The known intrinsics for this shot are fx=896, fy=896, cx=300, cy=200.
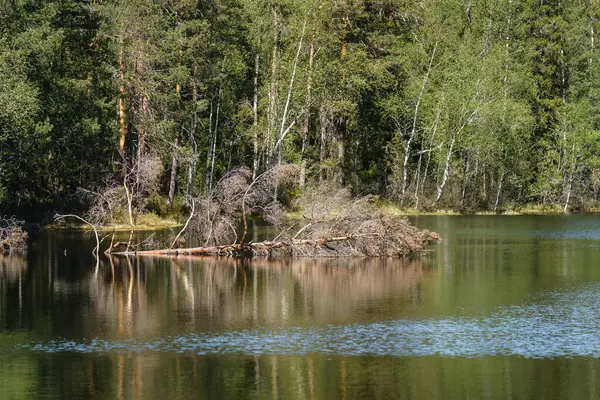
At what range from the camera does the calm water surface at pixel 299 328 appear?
19.5 meters

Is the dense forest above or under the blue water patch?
→ above

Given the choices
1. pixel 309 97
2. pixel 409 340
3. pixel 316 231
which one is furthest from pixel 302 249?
pixel 309 97

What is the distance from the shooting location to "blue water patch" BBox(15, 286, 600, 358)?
22781 mm

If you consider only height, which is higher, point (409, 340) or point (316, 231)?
point (316, 231)

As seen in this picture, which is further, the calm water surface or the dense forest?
the dense forest

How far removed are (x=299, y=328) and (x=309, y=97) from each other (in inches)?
1929

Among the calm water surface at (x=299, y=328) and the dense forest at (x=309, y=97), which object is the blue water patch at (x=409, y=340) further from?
the dense forest at (x=309, y=97)

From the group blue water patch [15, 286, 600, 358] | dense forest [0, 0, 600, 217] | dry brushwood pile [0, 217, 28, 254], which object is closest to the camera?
blue water patch [15, 286, 600, 358]

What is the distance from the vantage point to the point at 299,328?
84.8ft

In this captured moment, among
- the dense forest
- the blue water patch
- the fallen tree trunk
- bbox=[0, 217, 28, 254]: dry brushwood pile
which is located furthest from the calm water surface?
the dense forest

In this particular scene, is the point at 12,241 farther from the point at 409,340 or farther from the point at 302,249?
the point at 409,340

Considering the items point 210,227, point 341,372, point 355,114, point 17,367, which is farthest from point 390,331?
point 355,114

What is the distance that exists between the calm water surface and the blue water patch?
6 cm

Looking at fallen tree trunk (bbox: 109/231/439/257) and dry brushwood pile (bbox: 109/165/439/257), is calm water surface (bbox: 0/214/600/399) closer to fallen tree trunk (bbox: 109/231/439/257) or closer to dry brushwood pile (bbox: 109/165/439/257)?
fallen tree trunk (bbox: 109/231/439/257)
